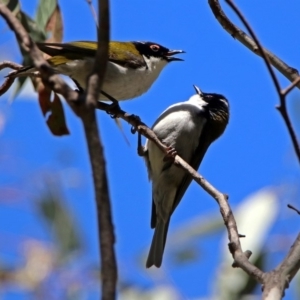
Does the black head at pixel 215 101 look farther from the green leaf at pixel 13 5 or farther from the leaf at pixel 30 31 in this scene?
the green leaf at pixel 13 5

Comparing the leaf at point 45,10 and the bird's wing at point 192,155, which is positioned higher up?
the leaf at point 45,10

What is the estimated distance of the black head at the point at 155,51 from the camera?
4.77 meters

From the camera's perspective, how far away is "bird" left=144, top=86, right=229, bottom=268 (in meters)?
4.94

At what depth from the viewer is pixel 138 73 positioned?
4.39 metres

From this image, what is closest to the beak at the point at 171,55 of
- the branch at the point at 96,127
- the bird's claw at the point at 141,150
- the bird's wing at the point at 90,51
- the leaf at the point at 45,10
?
the bird's wing at the point at 90,51

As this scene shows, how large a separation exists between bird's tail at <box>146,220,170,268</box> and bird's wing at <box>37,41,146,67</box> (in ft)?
3.74

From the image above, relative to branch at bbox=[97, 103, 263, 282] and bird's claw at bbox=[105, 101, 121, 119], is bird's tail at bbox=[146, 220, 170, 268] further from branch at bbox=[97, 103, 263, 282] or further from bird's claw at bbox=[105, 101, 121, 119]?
bird's claw at bbox=[105, 101, 121, 119]

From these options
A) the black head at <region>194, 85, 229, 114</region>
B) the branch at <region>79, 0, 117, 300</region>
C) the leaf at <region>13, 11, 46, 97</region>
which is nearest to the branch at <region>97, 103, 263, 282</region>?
the leaf at <region>13, 11, 46, 97</region>

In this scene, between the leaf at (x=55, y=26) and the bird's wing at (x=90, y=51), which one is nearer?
the bird's wing at (x=90, y=51)

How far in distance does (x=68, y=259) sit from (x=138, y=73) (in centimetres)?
114

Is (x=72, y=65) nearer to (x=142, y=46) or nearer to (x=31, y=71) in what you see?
(x=31, y=71)

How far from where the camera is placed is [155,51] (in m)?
4.86

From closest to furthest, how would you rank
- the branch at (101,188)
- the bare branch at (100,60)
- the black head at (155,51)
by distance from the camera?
the branch at (101,188), the bare branch at (100,60), the black head at (155,51)

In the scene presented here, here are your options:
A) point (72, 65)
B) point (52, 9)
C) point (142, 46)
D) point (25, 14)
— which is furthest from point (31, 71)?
point (142, 46)
